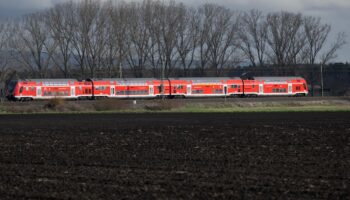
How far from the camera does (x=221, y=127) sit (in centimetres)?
3150

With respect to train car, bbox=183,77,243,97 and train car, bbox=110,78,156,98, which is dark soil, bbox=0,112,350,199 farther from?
train car, bbox=183,77,243,97

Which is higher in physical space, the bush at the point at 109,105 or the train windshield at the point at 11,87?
the train windshield at the point at 11,87

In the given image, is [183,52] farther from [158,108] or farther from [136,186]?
[136,186]

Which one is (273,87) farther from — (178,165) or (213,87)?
(178,165)

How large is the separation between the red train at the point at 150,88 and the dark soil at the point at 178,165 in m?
42.8

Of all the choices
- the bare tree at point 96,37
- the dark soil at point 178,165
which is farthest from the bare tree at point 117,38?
the dark soil at point 178,165

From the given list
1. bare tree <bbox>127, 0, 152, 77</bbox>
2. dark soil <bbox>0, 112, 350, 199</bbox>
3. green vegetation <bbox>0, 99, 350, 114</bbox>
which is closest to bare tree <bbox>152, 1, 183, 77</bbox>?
bare tree <bbox>127, 0, 152, 77</bbox>

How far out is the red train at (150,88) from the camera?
7000 centimetres

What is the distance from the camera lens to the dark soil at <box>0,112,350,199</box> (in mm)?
12992

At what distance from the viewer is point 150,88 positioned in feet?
242

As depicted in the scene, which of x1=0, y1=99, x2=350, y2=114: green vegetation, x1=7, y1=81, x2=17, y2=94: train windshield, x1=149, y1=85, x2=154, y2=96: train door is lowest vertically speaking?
x1=0, y1=99, x2=350, y2=114: green vegetation

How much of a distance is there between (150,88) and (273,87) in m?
14.8

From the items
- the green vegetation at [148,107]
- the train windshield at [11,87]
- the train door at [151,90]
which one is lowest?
the green vegetation at [148,107]

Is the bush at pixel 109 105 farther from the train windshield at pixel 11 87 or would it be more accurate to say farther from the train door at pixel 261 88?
the train door at pixel 261 88
